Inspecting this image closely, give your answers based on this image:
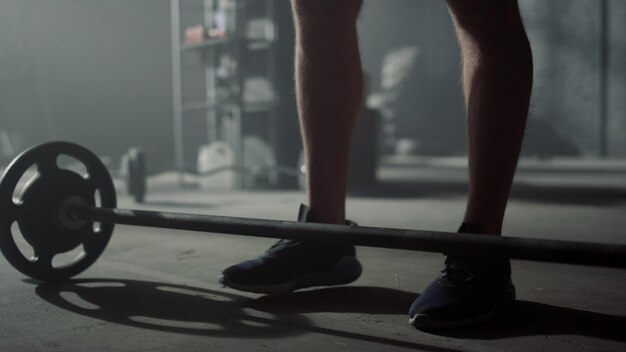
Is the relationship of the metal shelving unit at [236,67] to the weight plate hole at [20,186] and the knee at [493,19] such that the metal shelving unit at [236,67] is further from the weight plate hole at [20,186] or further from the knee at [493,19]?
the knee at [493,19]

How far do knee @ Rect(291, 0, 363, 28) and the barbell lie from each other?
1.17ft

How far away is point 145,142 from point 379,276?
6.55 meters

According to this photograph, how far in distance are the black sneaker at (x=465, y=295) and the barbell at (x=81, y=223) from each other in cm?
9

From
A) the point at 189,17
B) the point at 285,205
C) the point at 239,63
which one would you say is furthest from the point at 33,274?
the point at 189,17

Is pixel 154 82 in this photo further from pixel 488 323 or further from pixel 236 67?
pixel 488 323

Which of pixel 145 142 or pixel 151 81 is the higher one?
pixel 151 81

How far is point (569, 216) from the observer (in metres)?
2.36

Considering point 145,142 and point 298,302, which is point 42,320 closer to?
point 298,302

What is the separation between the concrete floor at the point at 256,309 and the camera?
0.84m

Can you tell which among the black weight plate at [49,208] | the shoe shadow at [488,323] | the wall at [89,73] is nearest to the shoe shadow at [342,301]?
the shoe shadow at [488,323]

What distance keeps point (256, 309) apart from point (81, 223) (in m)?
0.43

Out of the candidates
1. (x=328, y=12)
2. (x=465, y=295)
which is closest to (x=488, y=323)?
(x=465, y=295)

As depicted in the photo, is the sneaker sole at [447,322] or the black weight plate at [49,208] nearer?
the sneaker sole at [447,322]

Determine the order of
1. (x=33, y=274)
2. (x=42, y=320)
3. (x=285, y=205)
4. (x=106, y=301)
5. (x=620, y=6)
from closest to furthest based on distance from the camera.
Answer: (x=42, y=320) < (x=106, y=301) < (x=33, y=274) < (x=285, y=205) < (x=620, y=6)
